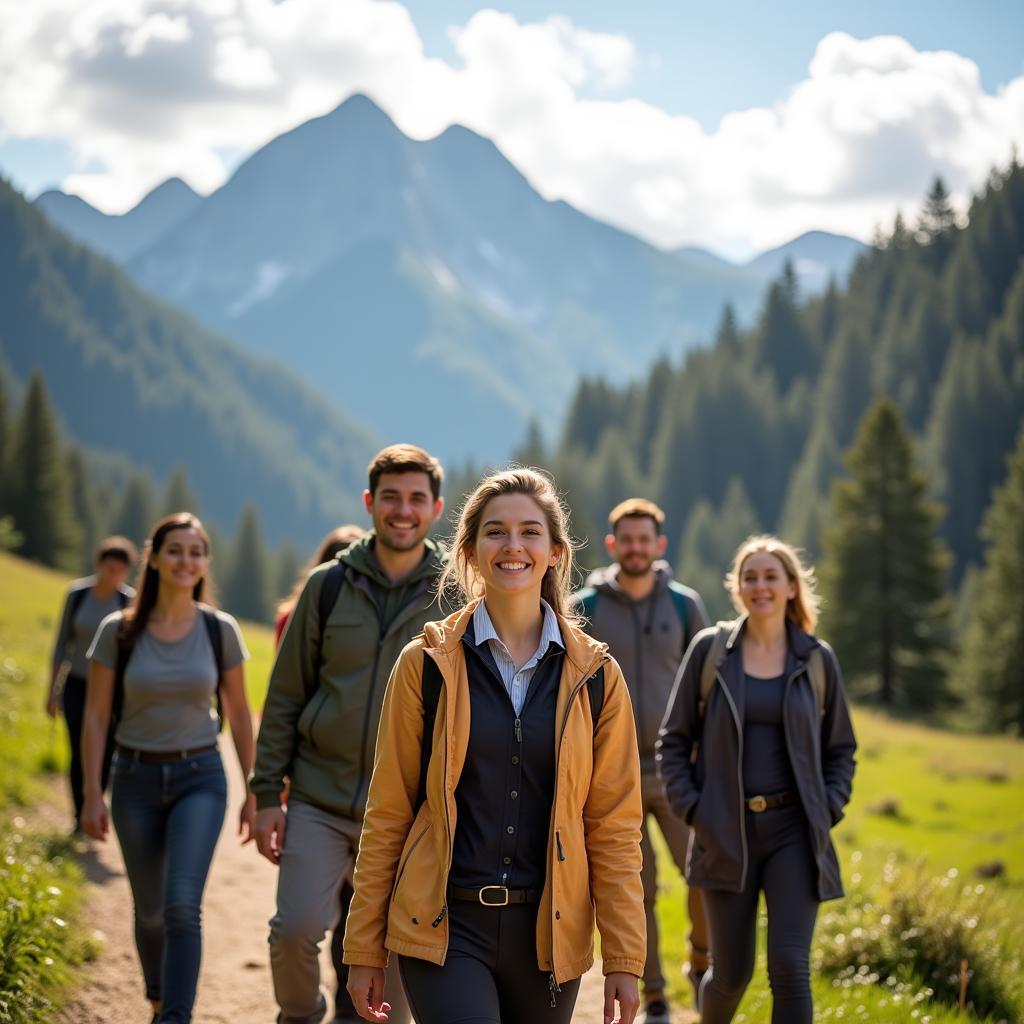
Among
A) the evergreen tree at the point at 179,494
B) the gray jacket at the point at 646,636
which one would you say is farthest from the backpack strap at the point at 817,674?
the evergreen tree at the point at 179,494

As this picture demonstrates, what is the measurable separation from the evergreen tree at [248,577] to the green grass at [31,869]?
222ft

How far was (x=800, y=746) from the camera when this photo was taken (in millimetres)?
5492

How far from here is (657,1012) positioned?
664 centimetres

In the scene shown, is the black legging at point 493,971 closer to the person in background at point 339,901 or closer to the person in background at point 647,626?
the person in background at point 339,901

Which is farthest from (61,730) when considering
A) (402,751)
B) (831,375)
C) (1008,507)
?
(831,375)

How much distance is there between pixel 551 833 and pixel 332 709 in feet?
6.64

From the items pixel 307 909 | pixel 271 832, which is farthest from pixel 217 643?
pixel 307 909

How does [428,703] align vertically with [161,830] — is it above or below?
above

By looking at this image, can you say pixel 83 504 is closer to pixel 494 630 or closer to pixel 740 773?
pixel 740 773

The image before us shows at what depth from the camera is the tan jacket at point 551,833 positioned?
11.7 feet

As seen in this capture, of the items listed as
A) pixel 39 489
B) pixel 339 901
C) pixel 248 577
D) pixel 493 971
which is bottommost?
pixel 248 577

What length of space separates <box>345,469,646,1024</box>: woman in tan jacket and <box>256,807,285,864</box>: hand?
1671 mm

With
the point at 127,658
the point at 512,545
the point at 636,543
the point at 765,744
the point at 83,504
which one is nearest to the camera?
the point at 512,545

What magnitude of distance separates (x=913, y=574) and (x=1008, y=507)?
8.60 m
